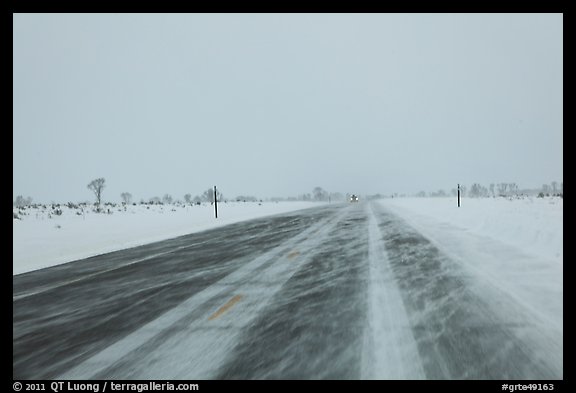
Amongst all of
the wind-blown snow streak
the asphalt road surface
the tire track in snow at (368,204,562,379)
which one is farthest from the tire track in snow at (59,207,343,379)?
the tire track in snow at (368,204,562,379)

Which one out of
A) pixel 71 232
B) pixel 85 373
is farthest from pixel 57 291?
pixel 71 232

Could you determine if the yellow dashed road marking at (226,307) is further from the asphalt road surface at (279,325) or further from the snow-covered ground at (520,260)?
the snow-covered ground at (520,260)

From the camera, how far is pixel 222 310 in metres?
5.14

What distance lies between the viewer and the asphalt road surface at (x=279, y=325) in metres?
3.43

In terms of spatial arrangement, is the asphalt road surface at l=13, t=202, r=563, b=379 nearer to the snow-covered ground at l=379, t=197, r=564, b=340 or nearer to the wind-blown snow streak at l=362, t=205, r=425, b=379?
the wind-blown snow streak at l=362, t=205, r=425, b=379

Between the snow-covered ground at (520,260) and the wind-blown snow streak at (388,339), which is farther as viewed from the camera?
the snow-covered ground at (520,260)

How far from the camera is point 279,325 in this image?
4504 millimetres

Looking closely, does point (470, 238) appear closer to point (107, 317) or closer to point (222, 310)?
point (222, 310)

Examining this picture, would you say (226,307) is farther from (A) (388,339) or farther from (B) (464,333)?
(B) (464,333)

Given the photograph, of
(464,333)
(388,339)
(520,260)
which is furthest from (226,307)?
(520,260)

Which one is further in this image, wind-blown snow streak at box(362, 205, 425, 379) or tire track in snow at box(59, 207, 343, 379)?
tire track in snow at box(59, 207, 343, 379)

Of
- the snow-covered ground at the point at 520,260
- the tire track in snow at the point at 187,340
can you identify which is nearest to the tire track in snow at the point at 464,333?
the snow-covered ground at the point at 520,260

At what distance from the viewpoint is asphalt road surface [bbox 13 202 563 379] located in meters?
3.43

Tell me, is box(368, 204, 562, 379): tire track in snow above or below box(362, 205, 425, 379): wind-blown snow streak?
below
